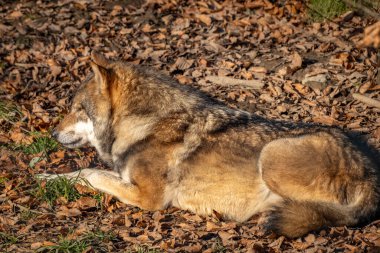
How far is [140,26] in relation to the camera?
10.0 m

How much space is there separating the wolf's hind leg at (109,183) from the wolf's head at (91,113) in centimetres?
36

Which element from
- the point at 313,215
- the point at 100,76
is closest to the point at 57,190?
the point at 100,76

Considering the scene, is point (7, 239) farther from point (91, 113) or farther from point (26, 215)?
point (91, 113)

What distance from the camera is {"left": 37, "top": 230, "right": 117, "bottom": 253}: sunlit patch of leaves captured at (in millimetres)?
5066

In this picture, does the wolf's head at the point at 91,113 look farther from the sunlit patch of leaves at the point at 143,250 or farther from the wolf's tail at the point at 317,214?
the wolf's tail at the point at 317,214

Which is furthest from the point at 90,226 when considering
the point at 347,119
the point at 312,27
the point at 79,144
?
the point at 312,27

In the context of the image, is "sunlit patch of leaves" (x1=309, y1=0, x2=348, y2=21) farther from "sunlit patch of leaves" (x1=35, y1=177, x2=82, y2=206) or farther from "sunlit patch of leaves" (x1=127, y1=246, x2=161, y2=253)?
"sunlit patch of leaves" (x1=127, y1=246, x2=161, y2=253)

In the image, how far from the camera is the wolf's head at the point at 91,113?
6.33 meters

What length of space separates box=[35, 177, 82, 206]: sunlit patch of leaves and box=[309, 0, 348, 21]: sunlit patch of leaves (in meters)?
5.50

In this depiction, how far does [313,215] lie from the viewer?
5.15m

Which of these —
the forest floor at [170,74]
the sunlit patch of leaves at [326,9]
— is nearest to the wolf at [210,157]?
the forest floor at [170,74]

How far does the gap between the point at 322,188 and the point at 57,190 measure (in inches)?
113

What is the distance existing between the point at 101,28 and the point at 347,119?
4.71 meters

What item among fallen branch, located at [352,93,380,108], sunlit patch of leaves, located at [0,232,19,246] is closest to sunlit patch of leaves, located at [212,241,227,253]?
sunlit patch of leaves, located at [0,232,19,246]
